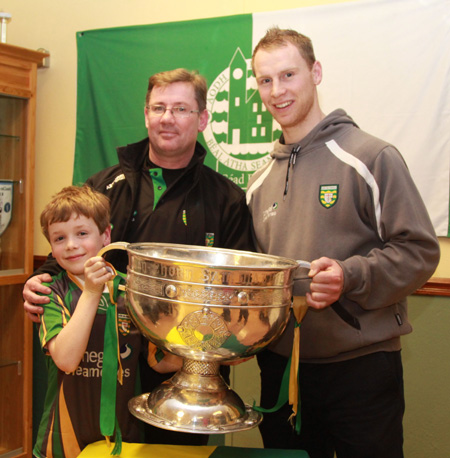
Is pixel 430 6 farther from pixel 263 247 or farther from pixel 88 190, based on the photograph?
pixel 88 190

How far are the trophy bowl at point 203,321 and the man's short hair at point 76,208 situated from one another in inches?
11.8

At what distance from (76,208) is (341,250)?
2.18 feet

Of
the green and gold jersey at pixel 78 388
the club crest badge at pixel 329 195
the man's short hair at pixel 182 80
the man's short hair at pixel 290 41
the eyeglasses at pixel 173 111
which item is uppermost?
the man's short hair at pixel 290 41

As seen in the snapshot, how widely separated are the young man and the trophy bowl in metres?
0.27

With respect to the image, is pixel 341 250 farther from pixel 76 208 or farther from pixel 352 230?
pixel 76 208

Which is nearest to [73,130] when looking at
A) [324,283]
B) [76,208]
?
[76,208]

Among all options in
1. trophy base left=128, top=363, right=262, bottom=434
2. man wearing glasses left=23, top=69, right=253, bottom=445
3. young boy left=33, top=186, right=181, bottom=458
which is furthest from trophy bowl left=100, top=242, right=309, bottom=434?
man wearing glasses left=23, top=69, right=253, bottom=445

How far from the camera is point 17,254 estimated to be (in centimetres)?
264

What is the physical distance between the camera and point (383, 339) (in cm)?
135

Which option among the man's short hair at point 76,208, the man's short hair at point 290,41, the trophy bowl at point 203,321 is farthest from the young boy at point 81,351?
the man's short hair at point 290,41

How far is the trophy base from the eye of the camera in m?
0.96

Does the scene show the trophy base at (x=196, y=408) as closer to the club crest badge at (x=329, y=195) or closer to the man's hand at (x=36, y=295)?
the man's hand at (x=36, y=295)

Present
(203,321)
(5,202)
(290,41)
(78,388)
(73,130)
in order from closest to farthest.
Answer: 1. (203,321)
2. (78,388)
3. (290,41)
4. (5,202)
5. (73,130)

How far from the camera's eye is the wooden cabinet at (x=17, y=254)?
2.61 meters
